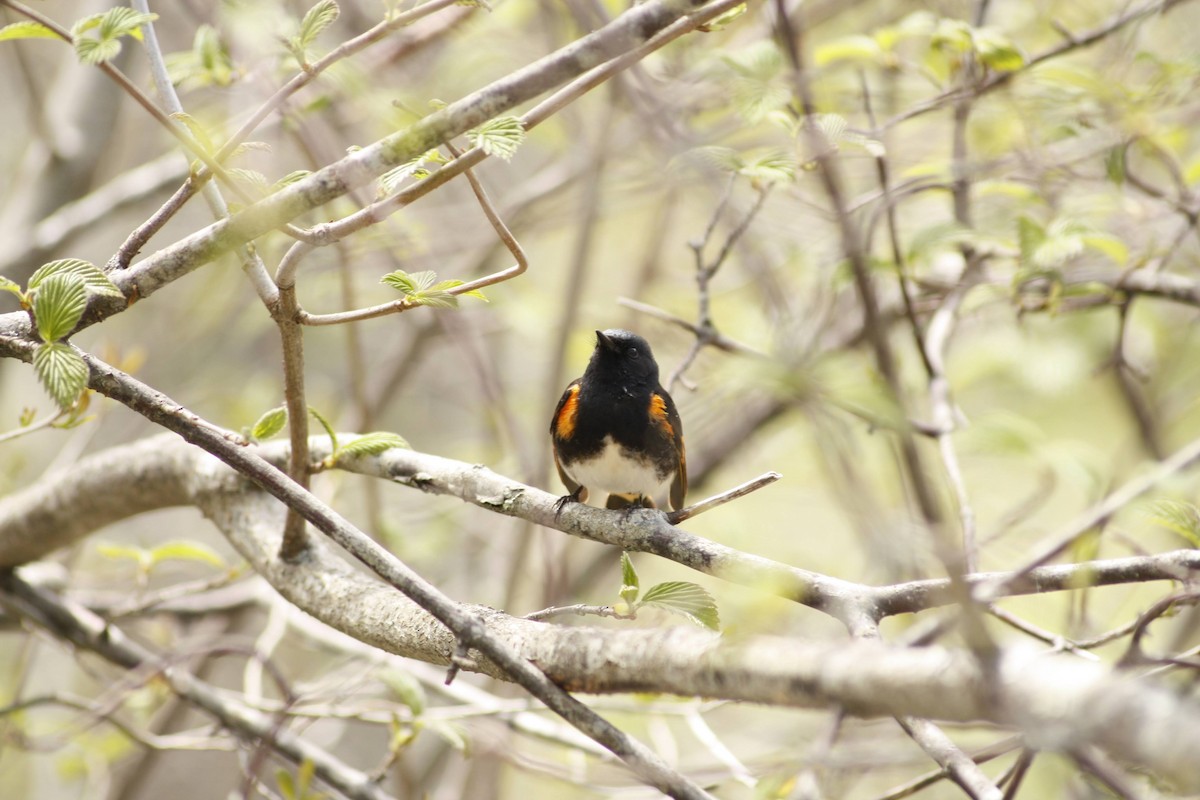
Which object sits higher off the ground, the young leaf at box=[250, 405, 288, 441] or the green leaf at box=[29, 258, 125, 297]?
the young leaf at box=[250, 405, 288, 441]

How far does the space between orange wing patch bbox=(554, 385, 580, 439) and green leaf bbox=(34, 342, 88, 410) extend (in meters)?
1.81

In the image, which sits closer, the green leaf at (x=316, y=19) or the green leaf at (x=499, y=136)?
the green leaf at (x=499, y=136)

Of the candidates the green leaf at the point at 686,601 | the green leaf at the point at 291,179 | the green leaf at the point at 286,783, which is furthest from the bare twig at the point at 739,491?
the green leaf at the point at 286,783

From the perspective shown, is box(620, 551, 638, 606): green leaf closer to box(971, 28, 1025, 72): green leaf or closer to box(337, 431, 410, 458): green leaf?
box(337, 431, 410, 458): green leaf

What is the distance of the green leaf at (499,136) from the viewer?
1497 mm

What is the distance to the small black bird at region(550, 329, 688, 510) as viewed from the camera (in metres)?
3.10

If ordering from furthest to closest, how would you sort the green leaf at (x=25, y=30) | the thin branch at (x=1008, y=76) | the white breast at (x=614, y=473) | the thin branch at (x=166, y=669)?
the white breast at (x=614, y=473)
the thin branch at (x=1008, y=76)
the thin branch at (x=166, y=669)
the green leaf at (x=25, y=30)

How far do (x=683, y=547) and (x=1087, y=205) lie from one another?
226 cm

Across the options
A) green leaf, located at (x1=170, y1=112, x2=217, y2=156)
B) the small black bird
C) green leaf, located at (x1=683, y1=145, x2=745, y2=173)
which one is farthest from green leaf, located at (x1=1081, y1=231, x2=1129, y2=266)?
green leaf, located at (x1=170, y1=112, x2=217, y2=156)

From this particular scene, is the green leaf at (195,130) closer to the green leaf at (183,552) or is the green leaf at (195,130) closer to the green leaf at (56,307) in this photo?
the green leaf at (56,307)

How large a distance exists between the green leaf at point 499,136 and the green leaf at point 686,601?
2.46 ft

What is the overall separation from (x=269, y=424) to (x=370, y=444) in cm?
22

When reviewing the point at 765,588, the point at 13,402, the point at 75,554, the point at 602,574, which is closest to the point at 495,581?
the point at 602,574

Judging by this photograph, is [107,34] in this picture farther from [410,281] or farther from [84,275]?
[410,281]
